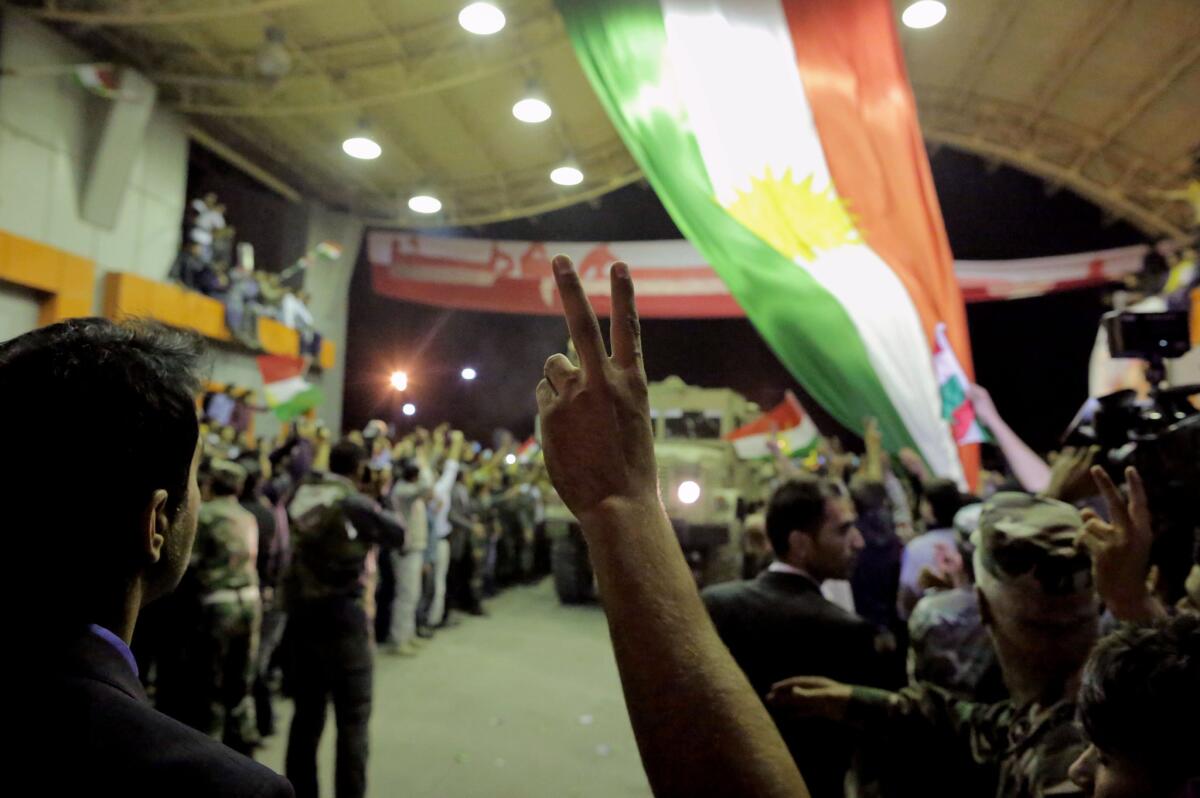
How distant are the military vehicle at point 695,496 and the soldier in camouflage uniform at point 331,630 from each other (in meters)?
4.67

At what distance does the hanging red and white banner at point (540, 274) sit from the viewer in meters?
14.6

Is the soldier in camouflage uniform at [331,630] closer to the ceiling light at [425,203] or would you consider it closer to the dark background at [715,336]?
the ceiling light at [425,203]

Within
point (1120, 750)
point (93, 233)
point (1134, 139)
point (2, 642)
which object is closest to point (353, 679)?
point (2, 642)

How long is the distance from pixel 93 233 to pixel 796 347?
841 cm

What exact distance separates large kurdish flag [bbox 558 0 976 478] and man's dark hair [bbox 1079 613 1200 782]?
14.8 ft

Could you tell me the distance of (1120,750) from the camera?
104 cm

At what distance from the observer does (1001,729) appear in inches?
Answer: 66.0

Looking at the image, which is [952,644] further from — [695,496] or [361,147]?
[361,147]

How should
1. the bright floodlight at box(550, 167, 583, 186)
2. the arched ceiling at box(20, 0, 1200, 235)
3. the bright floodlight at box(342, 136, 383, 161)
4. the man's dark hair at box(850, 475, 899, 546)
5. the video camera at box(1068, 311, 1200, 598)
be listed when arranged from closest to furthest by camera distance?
the video camera at box(1068, 311, 1200, 598)
the man's dark hair at box(850, 475, 899, 546)
the arched ceiling at box(20, 0, 1200, 235)
the bright floodlight at box(342, 136, 383, 161)
the bright floodlight at box(550, 167, 583, 186)

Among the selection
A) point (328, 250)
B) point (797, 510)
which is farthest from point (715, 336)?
point (797, 510)

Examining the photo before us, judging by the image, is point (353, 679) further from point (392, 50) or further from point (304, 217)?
point (304, 217)

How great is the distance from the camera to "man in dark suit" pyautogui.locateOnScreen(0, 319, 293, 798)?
0.80 m

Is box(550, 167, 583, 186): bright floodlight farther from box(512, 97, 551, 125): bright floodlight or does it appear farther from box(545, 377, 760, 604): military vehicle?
box(545, 377, 760, 604): military vehicle

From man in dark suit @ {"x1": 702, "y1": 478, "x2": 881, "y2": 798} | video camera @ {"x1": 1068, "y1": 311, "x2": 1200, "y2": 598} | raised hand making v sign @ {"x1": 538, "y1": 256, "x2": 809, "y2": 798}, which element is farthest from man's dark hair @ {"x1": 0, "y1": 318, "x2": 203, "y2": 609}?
video camera @ {"x1": 1068, "y1": 311, "x2": 1200, "y2": 598}
